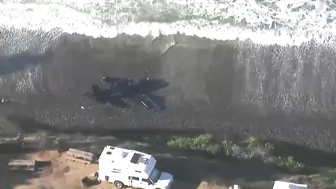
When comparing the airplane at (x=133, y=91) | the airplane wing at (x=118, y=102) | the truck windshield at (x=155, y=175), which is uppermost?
the airplane at (x=133, y=91)

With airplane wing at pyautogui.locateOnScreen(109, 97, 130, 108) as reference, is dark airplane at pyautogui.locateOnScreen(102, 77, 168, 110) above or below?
above

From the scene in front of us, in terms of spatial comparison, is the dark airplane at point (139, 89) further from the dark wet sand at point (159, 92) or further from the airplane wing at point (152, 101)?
the dark wet sand at point (159, 92)

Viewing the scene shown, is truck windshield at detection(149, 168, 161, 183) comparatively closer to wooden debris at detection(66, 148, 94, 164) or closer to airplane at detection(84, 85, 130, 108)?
wooden debris at detection(66, 148, 94, 164)

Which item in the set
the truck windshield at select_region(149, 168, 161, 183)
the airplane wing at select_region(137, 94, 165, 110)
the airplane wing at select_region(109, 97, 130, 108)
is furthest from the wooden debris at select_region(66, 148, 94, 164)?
the airplane wing at select_region(137, 94, 165, 110)

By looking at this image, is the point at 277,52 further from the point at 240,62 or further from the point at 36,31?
the point at 36,31

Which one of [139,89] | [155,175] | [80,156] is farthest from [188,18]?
[155,175]

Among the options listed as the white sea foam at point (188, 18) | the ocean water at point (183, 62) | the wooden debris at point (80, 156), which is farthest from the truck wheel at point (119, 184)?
the white sea foam at point (188, 18)

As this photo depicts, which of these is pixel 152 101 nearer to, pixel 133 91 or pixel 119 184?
pixel 133 91

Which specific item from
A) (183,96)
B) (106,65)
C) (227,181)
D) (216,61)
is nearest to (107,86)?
(106,65)
